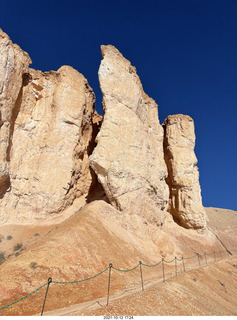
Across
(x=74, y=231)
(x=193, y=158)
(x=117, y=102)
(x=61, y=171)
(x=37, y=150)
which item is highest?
(x=117, y=102)

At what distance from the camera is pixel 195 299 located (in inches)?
420

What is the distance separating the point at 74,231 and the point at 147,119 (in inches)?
734

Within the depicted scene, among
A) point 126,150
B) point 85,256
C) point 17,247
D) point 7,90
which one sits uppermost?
point 7,90

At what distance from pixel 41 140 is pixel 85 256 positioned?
15.4 meters

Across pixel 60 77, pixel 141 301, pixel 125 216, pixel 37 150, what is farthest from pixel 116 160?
pixel 141 301

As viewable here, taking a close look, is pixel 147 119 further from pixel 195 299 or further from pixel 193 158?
pixel 195 299

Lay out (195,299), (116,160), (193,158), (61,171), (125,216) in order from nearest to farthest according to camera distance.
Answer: (195,299) < (125,216) < (116,160) < (61,171) < (193,158)

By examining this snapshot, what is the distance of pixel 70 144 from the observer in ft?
83.7

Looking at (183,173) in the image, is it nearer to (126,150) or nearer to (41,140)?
(126,150)

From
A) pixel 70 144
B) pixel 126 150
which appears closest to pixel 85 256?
pixel 126 150

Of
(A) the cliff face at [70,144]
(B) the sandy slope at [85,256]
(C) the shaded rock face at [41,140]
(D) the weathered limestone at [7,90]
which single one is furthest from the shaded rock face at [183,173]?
(D) the weathered limestone at [7,90]

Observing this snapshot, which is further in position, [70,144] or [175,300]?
[70,144]

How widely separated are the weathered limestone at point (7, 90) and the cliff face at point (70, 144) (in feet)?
0.29

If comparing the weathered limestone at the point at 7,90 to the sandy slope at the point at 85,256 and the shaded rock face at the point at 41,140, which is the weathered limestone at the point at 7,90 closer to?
the shaded rock face at the point at 41,140
